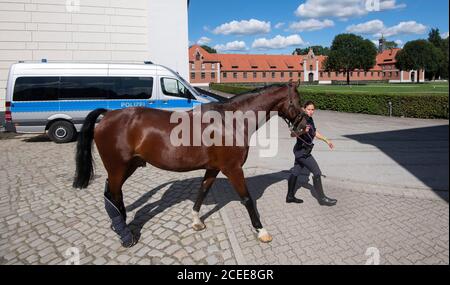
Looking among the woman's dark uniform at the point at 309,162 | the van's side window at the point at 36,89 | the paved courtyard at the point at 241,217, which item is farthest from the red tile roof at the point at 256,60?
the woman's dark uniform at the point at 309,162

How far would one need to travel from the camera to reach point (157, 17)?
1852cm

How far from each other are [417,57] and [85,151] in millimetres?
83861

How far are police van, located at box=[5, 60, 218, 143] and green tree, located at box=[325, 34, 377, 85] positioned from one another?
71.6 metres

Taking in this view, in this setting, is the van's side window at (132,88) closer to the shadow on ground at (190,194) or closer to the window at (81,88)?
the window at (81,88)

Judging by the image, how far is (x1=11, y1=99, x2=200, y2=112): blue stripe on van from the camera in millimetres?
11328

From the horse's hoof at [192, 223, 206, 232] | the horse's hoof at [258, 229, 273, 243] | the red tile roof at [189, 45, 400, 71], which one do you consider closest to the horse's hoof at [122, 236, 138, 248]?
the horse's hoof at [192, 223, 206, 232]

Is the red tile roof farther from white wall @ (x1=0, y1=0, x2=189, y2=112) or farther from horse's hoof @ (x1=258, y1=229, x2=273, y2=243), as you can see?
horse's hoof @ (x1=258, y1=229, x2=273, y2=243)

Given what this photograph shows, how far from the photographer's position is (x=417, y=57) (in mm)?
70062

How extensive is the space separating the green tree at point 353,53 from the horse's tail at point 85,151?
7890cm

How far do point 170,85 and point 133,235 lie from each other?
28.8 feet

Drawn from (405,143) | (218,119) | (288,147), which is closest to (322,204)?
(218,119)

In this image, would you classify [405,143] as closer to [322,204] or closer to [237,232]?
[322,204]

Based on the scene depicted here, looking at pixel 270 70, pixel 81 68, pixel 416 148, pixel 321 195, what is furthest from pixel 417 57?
pixel 321 195

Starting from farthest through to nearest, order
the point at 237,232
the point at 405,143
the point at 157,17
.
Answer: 1. the point at 157,17
2. the point at 405,143
3. the point at 237,232
